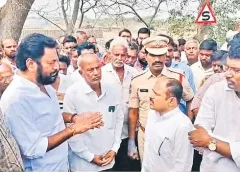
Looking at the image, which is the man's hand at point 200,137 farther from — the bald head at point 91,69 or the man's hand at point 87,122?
the bald head at point 91,69

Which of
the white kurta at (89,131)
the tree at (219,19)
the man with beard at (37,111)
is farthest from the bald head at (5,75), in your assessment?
the tree at (219,19)

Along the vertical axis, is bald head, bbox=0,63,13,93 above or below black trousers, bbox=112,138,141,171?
above

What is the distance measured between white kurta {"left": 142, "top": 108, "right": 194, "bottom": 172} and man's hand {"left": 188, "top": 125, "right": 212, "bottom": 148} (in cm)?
41

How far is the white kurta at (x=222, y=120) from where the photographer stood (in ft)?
9.05

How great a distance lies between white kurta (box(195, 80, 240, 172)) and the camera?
276 cm

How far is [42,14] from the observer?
12000 millimetres

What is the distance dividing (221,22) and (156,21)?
2.66m

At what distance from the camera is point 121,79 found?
4746 millimetres

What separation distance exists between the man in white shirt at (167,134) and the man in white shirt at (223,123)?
38 cm

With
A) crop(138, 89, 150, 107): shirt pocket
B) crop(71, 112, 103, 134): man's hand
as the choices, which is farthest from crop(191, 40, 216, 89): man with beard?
crop(71, 112, 103, 134): man's hand

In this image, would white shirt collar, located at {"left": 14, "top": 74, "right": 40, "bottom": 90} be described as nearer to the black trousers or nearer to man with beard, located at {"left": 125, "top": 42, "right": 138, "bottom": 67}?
the black trousers

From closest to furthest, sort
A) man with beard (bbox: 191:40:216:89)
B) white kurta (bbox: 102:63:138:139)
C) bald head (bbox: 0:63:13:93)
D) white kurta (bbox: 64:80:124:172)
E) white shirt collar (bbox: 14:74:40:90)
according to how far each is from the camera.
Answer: white shirt collar (bbox: 14:74:40:90), white kurta (bbox: 64:80:124:172), bald head (bbox: 0:63:13:93), white kurta (bbox: 102:63:138:139), man with beard (bbox: 191:40:216:89)

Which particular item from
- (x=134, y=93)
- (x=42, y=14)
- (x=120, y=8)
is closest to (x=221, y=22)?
(x=120, y=8)

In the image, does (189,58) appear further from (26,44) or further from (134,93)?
(26,44)
